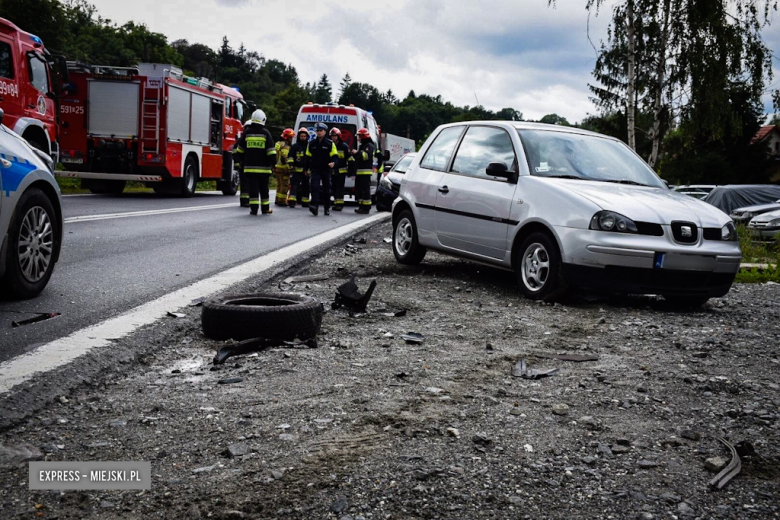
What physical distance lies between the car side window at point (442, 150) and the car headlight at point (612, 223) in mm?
2329

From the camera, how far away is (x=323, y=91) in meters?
172

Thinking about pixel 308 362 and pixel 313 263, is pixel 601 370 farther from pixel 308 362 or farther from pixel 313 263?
pixel 313 263

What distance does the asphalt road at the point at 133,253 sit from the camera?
552 centimetres

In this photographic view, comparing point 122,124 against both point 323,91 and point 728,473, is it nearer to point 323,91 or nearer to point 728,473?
point 728,473

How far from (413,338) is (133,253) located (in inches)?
193

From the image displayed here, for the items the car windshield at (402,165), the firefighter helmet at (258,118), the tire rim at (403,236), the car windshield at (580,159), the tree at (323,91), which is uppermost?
the tree at (323,91)

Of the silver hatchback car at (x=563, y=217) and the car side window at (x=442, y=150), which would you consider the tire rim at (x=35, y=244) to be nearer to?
the silver hatchback car at (x=563, y=217)

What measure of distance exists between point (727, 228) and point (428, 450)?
16.0ft

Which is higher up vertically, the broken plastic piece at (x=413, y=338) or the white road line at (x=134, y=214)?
the broken plastic piece at (x=413, y=338)

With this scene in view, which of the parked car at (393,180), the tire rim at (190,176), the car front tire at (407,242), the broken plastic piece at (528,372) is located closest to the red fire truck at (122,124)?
the tire rim at (190,176)

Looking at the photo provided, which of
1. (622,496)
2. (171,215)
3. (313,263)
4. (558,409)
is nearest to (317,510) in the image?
(622,496)

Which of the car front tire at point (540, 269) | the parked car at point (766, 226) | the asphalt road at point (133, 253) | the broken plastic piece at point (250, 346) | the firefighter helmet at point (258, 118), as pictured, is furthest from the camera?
the parked car at point (766, 226)

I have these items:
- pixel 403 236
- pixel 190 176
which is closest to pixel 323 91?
pixel 190 176

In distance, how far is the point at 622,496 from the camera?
9.12 ft
